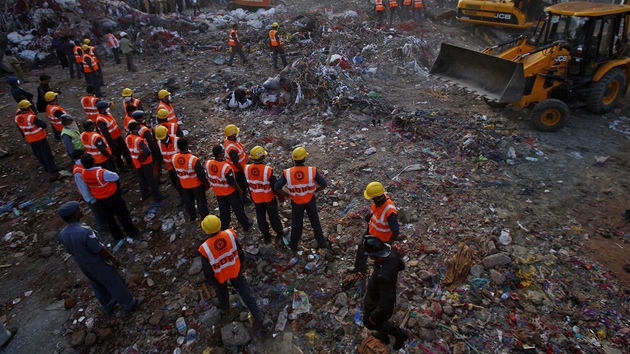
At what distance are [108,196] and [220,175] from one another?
1.66 meters

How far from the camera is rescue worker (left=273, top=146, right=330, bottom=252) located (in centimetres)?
411

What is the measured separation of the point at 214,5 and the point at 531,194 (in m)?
22.3

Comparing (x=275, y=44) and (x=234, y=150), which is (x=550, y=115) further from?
(x=275, y=44)

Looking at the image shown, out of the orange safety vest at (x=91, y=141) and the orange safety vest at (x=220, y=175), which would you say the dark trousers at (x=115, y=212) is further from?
the orange safety vest at (x=220, y=175)

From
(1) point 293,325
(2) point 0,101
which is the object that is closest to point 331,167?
(1) point 293,325

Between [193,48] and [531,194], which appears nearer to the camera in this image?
[531,194]

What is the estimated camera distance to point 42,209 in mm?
6043

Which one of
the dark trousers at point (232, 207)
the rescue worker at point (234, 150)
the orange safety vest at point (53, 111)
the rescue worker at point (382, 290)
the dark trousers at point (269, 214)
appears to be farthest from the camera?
the orange safety vest at point (53, 111)

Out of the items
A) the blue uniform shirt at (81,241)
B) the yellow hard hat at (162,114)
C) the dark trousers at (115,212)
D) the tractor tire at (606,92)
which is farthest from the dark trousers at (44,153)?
the tractor tire at (606,92)

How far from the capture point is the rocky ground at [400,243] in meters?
3.60

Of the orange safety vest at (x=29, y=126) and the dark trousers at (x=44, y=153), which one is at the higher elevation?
the orange safety vest at (x=29, y=126)

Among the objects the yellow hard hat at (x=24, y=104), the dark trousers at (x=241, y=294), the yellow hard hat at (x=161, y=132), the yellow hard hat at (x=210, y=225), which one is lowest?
the dark trousers at (x=241, y=294)

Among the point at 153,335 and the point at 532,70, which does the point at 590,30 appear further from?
the point at 153,335

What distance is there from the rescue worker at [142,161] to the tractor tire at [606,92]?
846 cm
